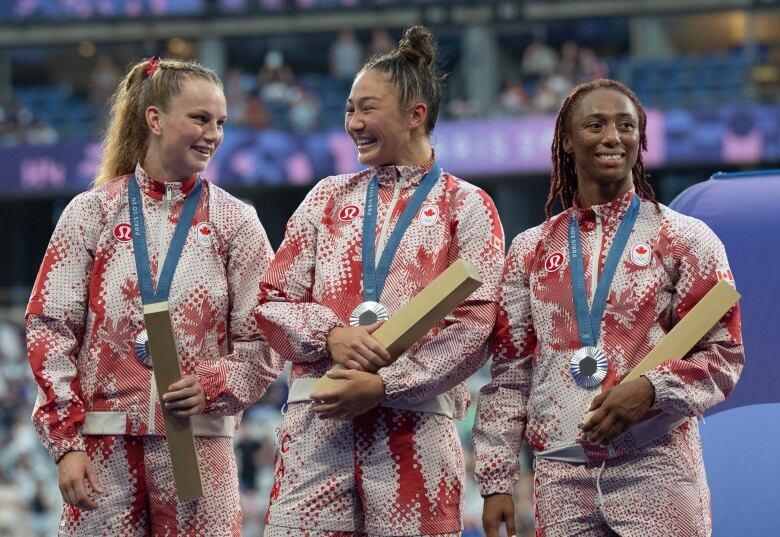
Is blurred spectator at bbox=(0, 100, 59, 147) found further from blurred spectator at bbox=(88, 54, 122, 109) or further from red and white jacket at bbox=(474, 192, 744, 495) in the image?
red and white jacket at bbox=(474, 192, 744, 495)

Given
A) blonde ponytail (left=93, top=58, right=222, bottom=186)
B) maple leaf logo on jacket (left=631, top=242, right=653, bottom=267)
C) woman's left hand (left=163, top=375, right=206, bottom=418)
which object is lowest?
woman's left hand (left=163, top=375, right=206, bottom=418)

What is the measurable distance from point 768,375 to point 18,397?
9121 mm

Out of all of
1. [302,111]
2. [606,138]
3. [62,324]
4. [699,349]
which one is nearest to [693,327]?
[699,349]

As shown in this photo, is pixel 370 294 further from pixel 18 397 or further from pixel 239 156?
pixel 239 156

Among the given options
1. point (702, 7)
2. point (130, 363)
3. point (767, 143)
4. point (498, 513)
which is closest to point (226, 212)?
point (130, 363)

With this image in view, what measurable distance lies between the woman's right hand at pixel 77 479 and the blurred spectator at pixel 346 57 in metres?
13.4

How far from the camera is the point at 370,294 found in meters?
2.86

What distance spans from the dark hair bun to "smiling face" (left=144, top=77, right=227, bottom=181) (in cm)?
48

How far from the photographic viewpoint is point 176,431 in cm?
286

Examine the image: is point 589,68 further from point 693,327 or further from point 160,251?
point 693,327

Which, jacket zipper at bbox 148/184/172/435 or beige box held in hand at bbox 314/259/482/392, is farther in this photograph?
jacket zipper at bbox 148/184/172/435

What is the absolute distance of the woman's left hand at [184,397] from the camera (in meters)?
2.84

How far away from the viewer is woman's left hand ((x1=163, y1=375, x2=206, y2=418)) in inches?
112

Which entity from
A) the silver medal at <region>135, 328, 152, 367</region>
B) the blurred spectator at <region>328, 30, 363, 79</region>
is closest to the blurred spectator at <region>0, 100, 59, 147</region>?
the blurred spectator at <region>328, 30, 363, 79</region>
